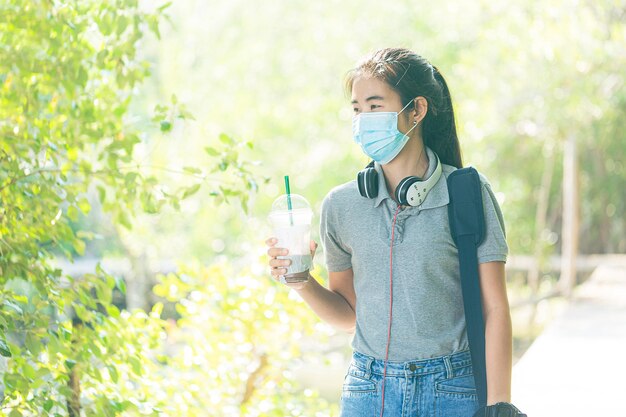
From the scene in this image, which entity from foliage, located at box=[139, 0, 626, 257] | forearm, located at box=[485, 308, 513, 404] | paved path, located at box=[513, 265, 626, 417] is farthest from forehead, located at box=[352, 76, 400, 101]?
foliage, located at box=[139, 0, 626, 257]

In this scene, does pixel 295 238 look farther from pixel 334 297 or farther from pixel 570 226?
pixel 570 226

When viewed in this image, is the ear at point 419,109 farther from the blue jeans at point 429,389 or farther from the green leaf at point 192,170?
the green leaf at point 192,170

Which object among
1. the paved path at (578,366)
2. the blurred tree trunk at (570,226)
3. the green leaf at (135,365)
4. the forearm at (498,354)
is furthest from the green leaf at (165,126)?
the blurred tree trunk at (570,226)

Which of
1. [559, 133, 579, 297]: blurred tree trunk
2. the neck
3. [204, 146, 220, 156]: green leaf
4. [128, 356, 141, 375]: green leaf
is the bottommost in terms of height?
[128, 356, 141, 375]: green leaf

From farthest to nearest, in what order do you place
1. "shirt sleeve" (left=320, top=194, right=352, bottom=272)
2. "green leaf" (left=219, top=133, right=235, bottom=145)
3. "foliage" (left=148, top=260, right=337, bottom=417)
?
1. "foliage" (left=148, top=260, right=337, bottom=417)
2. "green leaf" (left=219, top=133, right=235, bottom=145)
3. "shirt sleeve" (left=320, top=194, right=352, bottom=272)

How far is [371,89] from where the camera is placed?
179cm

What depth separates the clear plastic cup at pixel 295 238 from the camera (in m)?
1.78

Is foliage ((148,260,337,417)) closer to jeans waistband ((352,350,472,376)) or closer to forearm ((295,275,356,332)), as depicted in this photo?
forearm ((295,275,356,332))

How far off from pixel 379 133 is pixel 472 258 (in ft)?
1.04

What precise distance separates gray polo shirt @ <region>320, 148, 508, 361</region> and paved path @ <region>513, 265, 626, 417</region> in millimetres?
1576

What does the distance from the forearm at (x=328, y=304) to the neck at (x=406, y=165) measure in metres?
0.26

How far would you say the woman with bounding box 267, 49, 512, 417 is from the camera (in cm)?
167

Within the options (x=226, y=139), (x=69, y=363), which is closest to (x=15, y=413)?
(x=69, y=363)

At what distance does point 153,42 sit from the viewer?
40.0 ft
